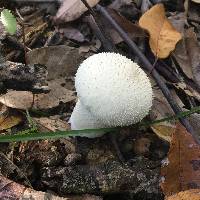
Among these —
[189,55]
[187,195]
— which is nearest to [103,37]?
[189,55]

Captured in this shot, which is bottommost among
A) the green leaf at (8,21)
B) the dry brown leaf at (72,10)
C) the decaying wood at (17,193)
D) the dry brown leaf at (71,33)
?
the decaying wood at (17,193)

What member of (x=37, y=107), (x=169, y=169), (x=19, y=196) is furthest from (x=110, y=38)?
(x=19, y=196)

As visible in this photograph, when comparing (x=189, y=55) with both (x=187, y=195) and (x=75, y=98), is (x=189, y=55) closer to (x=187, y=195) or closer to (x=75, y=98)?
(x=75, y=98)

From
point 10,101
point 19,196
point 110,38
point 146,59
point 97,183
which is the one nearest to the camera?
point 19,196

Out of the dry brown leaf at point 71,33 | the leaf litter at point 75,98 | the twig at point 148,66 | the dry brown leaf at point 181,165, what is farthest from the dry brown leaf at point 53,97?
the dry brown leaf at point 181,165

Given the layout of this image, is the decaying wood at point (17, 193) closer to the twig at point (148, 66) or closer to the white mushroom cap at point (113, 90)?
the white mushroom cap at point (113, 90)

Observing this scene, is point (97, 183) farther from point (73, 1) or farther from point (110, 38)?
point (73, 1)

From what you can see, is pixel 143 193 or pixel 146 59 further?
pixel 146 59
